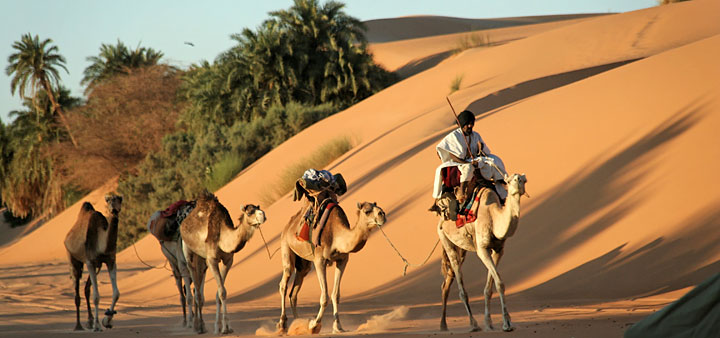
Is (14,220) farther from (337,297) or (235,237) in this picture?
(337,297)

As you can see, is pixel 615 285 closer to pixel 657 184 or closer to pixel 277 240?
pixel 657 184

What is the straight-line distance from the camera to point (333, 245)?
10031 millimetres

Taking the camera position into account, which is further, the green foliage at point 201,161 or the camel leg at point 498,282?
the green foliage at point 201,161

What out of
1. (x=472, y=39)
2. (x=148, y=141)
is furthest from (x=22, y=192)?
(x=472, y=39)

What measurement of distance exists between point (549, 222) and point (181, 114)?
35023mm

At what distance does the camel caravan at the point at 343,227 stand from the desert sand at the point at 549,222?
692 mm

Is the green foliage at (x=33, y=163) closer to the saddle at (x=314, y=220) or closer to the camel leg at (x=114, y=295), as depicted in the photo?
the camel leg at (x=114, y=295)

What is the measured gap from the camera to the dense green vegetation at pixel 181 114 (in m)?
33.0

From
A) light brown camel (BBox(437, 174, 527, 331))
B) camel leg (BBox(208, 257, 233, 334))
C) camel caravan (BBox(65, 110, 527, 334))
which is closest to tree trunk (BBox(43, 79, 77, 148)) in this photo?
camel caravan (BBox(65, 110, 527, 334))

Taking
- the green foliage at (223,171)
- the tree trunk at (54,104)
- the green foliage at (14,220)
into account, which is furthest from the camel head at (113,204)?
the green foliage at (14,220)

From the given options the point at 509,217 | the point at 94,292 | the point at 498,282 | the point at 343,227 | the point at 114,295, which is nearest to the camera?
the point at 509,217

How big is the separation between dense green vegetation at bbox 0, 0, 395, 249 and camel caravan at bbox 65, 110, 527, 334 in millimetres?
17780

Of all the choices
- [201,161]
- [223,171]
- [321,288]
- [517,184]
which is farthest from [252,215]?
[201,161]

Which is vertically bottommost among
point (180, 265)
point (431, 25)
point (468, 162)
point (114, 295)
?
point (114, 295)
